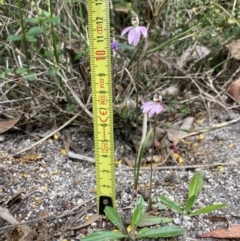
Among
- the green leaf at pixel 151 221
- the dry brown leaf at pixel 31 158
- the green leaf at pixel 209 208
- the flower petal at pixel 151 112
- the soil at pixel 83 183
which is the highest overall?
the flower petal at pixel 151 112

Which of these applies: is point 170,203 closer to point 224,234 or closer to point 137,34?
point 224,234

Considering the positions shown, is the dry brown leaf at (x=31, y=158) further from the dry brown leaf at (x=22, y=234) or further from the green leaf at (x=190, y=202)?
the green leaf at (x=190, y=202)

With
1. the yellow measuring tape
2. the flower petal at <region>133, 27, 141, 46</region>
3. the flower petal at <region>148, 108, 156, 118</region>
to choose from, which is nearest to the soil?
the yellow measuring tape

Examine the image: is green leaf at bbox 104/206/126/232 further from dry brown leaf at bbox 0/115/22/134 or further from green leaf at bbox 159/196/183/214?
dry brown leaf at bbox 0/115/22/134

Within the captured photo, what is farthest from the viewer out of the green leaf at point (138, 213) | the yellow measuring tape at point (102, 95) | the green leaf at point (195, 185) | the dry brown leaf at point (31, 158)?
the dry brown leaf at point (31, 158)

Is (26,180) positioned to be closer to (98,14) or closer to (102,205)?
(102,205)

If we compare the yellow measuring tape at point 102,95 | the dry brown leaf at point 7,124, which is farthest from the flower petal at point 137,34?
the dry brown leaf at point 7,124

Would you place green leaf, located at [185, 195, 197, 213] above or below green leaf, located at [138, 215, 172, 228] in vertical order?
above
